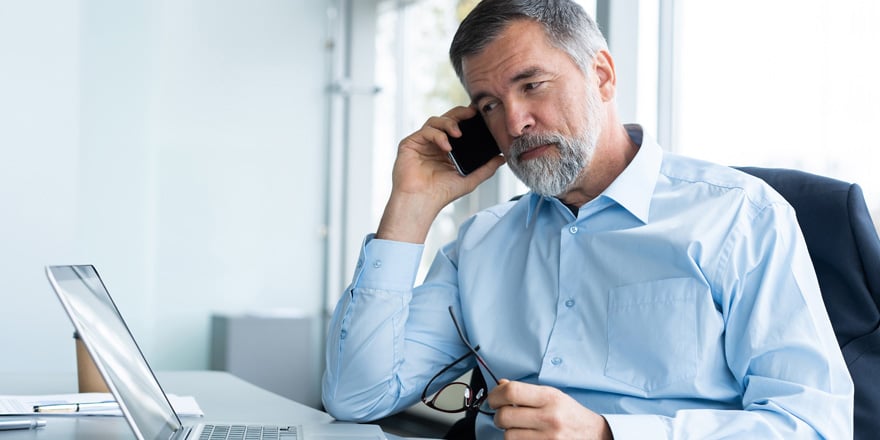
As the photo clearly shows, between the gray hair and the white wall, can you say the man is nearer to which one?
the gray hair

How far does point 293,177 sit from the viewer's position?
536 centimetres

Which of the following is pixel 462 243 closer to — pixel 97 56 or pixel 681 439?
pixel 681 439

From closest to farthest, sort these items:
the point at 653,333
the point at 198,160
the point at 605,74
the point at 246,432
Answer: the point at 246,432
the point at 653,333
the point at 605,74
the point at 198,160

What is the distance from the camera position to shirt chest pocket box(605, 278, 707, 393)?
4.54 ft

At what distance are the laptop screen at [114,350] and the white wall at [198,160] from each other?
2706 mm

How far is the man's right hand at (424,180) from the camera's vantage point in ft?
5.49

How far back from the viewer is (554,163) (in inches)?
61.8

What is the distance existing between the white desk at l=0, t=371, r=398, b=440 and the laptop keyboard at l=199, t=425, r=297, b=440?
3.2 inches

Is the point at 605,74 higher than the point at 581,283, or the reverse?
the point at 605,74

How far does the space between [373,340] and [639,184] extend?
542 millimetres

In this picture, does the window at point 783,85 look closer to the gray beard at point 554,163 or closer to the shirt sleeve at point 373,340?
the gray beard at point 554,163

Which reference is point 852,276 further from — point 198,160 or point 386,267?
point 198,160

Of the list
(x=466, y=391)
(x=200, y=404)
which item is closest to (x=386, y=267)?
(x=466, y=391)

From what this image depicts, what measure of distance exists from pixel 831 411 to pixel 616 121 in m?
0.68
